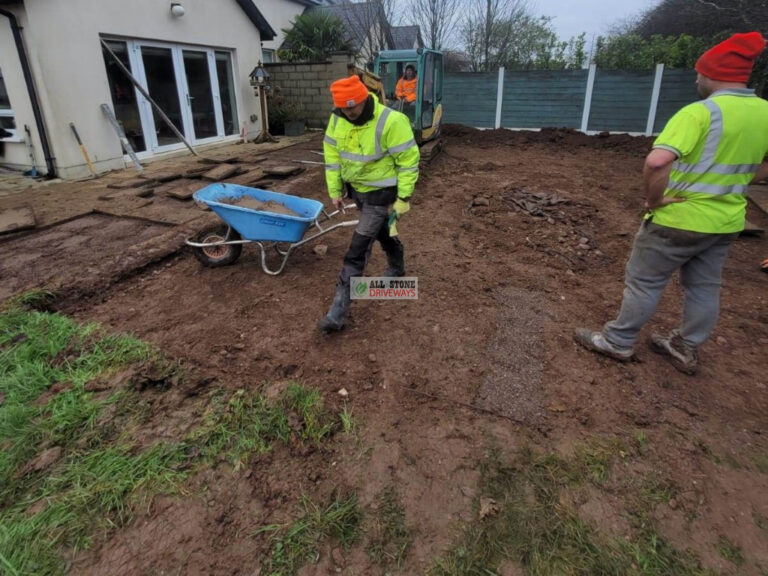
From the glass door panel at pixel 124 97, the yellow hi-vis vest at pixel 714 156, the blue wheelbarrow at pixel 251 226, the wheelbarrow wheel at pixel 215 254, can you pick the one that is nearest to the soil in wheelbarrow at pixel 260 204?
the blue wheelbarrow at pixel 251 226

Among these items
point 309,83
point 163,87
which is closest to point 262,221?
point 163,87

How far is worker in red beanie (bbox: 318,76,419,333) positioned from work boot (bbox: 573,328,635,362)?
5.05ft

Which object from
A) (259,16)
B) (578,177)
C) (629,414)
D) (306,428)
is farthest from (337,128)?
(259,16)

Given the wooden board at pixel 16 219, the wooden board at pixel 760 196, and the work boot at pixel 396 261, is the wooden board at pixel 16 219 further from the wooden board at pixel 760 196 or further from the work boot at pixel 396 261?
the wooden board at pixel 760 196

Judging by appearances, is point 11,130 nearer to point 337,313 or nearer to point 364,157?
point 364,157

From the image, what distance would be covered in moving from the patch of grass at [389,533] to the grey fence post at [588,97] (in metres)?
13.9

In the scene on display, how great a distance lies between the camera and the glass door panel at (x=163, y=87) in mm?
9144

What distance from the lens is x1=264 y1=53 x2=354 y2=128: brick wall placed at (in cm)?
1270

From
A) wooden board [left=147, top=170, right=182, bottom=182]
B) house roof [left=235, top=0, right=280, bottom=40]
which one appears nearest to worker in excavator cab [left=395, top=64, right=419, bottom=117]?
wooden board [left=147, top=170, right=182, bottom=182]

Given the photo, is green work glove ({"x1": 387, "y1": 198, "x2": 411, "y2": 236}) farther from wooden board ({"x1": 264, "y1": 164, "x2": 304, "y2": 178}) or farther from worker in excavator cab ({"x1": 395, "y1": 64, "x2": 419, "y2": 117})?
worker in excavator cab ({"x1": 395, "y1": 64, "x2": 419, "y2": 117})

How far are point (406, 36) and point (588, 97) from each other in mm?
8106

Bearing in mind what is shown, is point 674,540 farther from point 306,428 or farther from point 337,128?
point 337,128

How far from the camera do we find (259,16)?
462 inches
